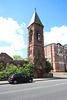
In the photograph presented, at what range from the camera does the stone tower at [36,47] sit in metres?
24.8

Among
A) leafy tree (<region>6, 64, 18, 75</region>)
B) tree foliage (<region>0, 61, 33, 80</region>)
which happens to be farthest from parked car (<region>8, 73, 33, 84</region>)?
leafy tree (<region>6, 64, 18, 75</region>)

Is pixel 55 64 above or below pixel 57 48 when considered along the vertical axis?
below

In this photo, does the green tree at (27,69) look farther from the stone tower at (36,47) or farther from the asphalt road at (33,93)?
the asphalt road at (33,93)

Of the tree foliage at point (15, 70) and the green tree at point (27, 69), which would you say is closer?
the tree foliage at point (15, 70)

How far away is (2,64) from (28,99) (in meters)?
16.8

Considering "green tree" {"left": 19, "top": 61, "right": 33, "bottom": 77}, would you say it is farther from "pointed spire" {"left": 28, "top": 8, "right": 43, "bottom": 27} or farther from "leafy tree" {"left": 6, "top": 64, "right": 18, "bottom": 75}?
"pointed spire" {"left": 28, "top": 8, "right": 43, "bottom": 27}

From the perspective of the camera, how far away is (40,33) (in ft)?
90.7

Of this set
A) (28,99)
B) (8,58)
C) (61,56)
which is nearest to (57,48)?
(61,56)

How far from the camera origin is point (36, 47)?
85.2 feet

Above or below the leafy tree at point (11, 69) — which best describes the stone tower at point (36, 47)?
above

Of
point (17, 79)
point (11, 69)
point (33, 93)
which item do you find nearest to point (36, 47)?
point (11, 69)

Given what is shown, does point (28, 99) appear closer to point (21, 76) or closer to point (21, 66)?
point (21, 76)

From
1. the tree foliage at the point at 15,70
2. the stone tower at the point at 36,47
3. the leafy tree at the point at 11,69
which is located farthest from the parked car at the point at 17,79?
the stone tower at the point at 36,47

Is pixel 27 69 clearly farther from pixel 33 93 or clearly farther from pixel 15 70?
pixel 33 93
